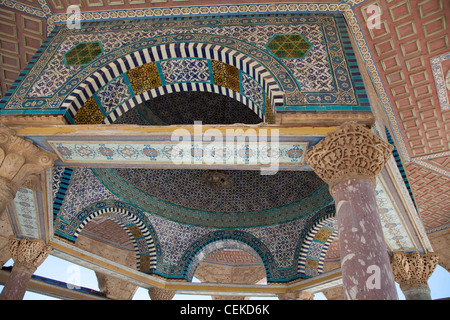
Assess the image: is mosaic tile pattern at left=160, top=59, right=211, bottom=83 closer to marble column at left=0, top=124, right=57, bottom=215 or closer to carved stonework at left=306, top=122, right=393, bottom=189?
marble column at left=0, top=124, right=57, bottom=215

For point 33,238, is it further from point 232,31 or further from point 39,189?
point 232,31

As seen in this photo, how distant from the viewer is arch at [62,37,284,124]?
4.70 metres

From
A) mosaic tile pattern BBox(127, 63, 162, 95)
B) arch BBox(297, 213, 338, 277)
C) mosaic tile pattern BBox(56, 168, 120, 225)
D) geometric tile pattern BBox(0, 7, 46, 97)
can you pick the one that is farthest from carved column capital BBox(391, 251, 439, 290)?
geometric tile pattern BBox(0, 7, 46, 97)

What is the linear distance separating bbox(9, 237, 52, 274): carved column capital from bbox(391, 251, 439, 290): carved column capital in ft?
20.8

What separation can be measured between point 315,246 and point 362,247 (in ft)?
19.3

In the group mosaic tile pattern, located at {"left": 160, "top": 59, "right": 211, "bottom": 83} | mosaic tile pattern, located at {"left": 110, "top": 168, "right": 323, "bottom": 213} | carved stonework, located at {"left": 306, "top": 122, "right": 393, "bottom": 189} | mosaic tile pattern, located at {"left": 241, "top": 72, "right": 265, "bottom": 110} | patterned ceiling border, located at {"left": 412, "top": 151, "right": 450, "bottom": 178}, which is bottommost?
carved stonework, located at {"left": 306, "top": 122, "right": 393, "bottom": 189}

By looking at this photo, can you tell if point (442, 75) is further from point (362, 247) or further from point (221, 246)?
point (221, 246)

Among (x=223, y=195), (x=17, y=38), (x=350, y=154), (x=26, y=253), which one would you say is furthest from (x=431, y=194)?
(x=17, y=38)

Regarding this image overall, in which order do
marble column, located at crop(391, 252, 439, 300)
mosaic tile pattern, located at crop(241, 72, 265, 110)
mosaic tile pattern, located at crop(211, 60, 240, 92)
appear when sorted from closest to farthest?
mosaic tile pattern, located at crop(241, 72, 265, 110) < mosaic tile pattern, located at crop(211, 60, 240, 92) < marble column, located at crop(391, 252, 439, 300)

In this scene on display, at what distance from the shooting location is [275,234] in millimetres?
9359

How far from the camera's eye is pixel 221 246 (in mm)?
9805

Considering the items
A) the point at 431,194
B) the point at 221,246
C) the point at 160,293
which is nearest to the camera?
the point at 431,194

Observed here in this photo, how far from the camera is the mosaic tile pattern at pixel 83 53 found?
5.13m

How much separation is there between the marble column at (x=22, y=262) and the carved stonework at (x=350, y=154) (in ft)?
17.3
